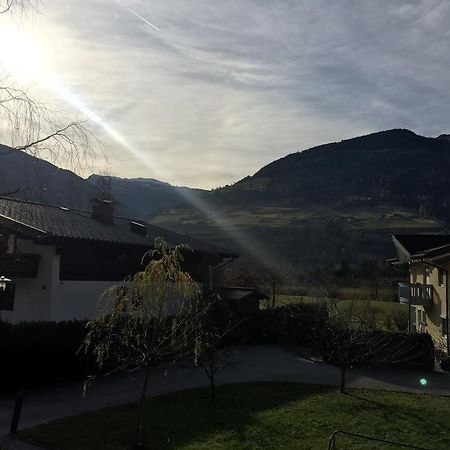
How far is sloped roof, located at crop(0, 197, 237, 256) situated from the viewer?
18938 mm

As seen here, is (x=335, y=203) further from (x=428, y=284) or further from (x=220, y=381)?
(x=220, y=381)

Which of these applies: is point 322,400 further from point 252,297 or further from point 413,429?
point 252,297

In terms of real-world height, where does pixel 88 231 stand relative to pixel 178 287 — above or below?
above

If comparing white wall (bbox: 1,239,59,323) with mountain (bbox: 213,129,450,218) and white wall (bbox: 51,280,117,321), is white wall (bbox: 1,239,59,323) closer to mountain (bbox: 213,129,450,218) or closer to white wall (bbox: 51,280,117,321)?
white wall (bbox: 51,280,117,321)

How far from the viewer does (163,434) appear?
33.2 feet

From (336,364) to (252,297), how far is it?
9.23 m

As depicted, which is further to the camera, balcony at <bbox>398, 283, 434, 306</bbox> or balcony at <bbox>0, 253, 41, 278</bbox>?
balcony at <bbox>398, 283, 434, 306</bbox>

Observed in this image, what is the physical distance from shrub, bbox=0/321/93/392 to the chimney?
427 inches

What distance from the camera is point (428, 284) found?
1198 inches

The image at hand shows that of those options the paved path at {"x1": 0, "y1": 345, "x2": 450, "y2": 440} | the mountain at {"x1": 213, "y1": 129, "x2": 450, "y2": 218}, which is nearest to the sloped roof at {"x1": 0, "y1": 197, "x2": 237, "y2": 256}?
the paved path at {"x1": 0, "y1": 345, "x2": 450, "y2": 440}

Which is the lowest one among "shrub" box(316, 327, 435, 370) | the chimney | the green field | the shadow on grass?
the shadow on grass

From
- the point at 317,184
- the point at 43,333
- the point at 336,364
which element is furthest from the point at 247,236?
the point at 43,333

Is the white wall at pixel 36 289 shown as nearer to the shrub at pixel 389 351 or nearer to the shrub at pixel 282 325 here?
the shrub at pixel 282 325

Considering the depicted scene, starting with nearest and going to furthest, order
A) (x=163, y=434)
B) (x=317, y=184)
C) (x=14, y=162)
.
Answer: (x=14, y=162) → (x=163, y=434) → (x=317, y=184)
